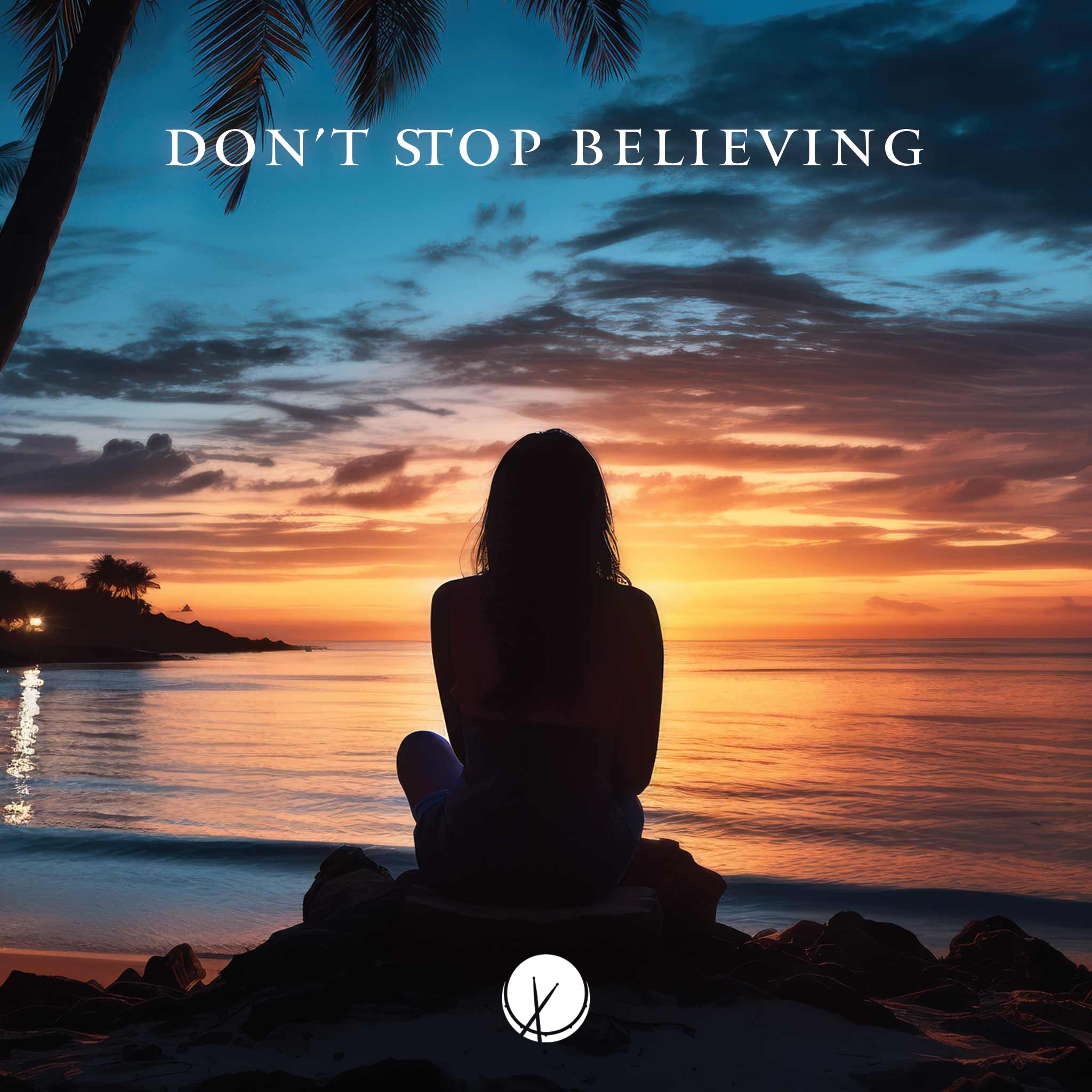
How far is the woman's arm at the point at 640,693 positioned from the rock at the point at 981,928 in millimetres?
2595

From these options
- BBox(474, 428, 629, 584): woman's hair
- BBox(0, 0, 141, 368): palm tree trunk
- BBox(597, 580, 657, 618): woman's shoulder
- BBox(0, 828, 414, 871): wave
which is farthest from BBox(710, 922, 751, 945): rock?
BBox(0, 0, 141, 368): palm tree trunk

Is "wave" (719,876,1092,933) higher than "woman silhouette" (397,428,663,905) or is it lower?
lower

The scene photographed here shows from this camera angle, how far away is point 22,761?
10.3m

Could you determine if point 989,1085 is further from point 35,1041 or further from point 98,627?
point 98,627

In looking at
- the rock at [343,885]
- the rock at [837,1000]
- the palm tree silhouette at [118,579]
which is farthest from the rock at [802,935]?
the palm tree silhouette at [118,579]

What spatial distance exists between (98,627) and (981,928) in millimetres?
80299

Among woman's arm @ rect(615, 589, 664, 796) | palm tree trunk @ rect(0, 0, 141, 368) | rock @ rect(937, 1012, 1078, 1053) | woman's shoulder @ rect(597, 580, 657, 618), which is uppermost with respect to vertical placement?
palm tree trunk @ rect(0, 0, 141, 368)

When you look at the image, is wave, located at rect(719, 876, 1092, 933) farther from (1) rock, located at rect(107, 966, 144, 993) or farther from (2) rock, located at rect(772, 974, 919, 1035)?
(1) rock, located at rect(107, 966, 144, 993)

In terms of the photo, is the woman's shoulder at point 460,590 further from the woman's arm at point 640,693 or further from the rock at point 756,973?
the rock at point 756,973

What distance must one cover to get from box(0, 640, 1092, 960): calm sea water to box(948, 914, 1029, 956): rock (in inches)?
33.7

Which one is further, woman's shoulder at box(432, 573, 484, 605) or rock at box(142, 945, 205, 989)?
rock at box(142, 945, 205, 989)

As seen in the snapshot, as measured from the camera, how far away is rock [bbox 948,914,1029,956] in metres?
4.02

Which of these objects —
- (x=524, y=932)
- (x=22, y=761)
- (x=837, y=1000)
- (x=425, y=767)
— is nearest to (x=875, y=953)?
(x=837, y=1000)

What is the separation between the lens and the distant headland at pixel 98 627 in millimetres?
55469
